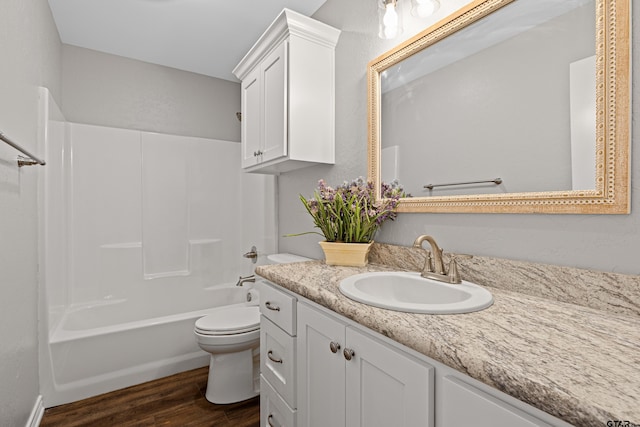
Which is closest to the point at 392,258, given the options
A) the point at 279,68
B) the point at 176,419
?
the point at 279,68

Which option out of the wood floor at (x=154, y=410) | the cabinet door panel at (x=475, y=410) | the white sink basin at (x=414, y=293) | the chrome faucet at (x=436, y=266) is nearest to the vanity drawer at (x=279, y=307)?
the white sink basin at (x=414, y=293)

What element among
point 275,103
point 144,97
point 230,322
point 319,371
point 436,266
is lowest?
point 230,322

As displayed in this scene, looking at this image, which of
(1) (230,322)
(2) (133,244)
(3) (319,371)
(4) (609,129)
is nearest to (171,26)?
(2) (133,244)

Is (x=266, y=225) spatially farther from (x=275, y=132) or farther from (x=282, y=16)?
(x=282, y=16)

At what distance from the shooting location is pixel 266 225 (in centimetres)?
278

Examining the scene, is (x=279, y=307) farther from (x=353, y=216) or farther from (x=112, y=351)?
(x=112, y=351)

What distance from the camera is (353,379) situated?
0.90 meters

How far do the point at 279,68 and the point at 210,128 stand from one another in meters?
1.65

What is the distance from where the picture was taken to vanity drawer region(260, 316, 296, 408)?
1.23 meters

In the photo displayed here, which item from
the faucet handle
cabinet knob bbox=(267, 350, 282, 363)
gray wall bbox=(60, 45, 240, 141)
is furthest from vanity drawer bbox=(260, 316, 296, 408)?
gray wall bbox=(60, 45, 240, 141)

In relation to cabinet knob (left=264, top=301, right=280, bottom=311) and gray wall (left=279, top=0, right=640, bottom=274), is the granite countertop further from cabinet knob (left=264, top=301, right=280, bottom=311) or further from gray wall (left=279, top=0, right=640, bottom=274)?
cabinet knob (left=264, top=301, right=280, bottom=311)

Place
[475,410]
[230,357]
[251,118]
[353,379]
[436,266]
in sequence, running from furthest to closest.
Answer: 1. [251,118]
2. [230,357]
3. [436,266]
4. [353,379]
5. [475,410]

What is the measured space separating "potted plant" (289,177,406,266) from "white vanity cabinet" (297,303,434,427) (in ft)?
1.32

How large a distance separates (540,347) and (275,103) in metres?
1.68
